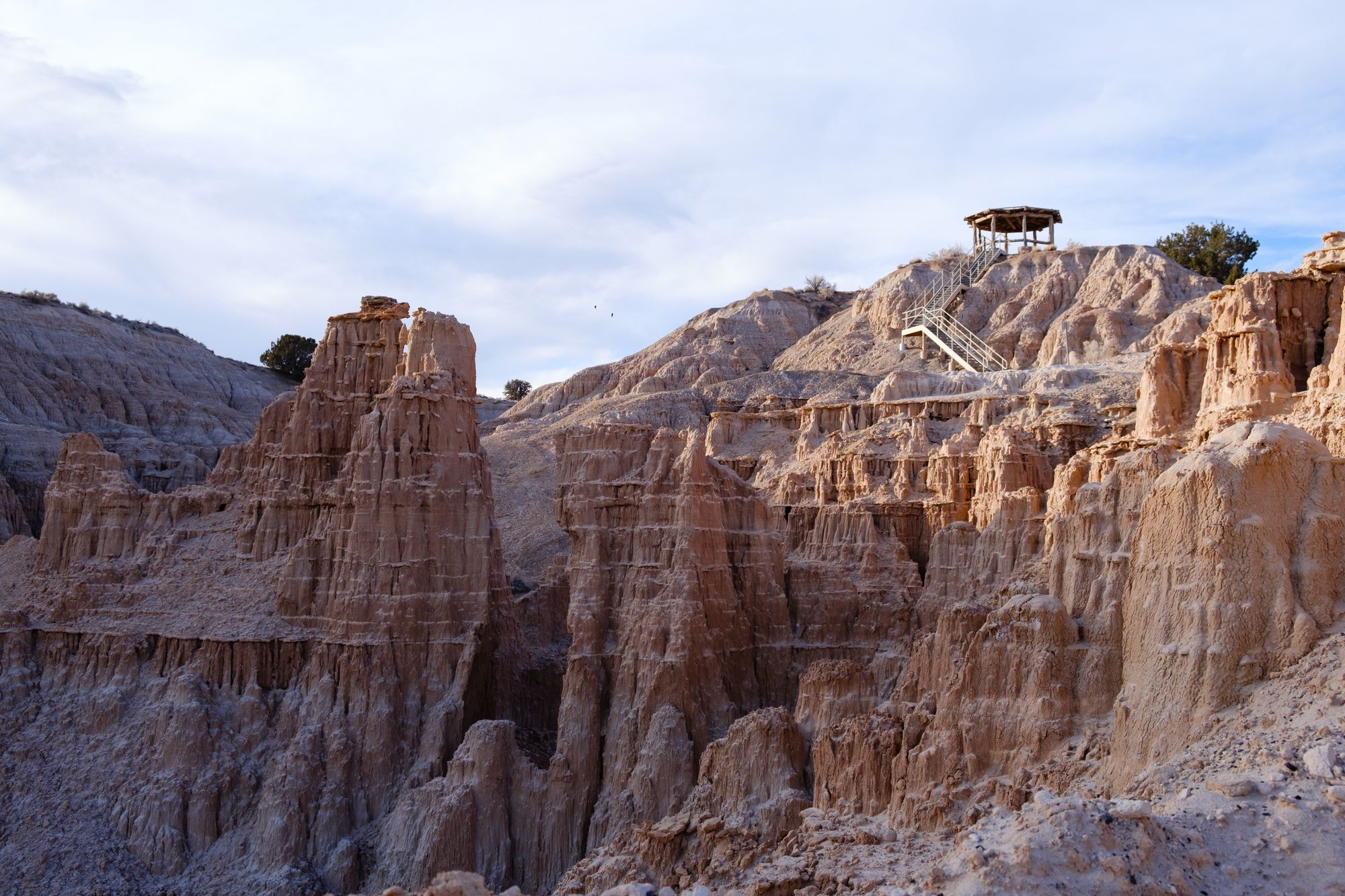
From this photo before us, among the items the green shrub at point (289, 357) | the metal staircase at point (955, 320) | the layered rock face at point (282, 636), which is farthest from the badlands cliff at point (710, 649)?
the green shrub at point (289, 357)

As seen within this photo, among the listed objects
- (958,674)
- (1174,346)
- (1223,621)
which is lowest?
(958,674)

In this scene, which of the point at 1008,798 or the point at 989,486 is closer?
the point at 1008,798

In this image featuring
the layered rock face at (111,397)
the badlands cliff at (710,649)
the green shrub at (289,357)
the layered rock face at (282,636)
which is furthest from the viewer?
the green shrub at (289,357)

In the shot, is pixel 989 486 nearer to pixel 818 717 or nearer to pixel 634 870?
pixel 818 717

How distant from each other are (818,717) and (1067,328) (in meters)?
40.2

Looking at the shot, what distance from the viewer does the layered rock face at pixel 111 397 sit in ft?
203

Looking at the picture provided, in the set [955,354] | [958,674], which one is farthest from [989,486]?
[955,354]

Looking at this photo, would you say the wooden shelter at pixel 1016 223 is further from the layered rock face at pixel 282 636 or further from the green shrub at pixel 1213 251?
the layered rock face at pixel 282 636

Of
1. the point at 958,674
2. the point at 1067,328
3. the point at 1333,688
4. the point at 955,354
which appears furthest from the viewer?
the point at 955,354

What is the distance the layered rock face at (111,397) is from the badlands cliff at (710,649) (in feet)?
58.4

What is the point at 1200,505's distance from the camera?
19.2 metres

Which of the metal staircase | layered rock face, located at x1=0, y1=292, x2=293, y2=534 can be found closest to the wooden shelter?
the metal staircase

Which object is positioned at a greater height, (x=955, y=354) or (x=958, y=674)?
(x=955, y=354)

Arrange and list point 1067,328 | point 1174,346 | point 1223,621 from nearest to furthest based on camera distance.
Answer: point 1223,621 → point 1174,346 → point 1067,328
